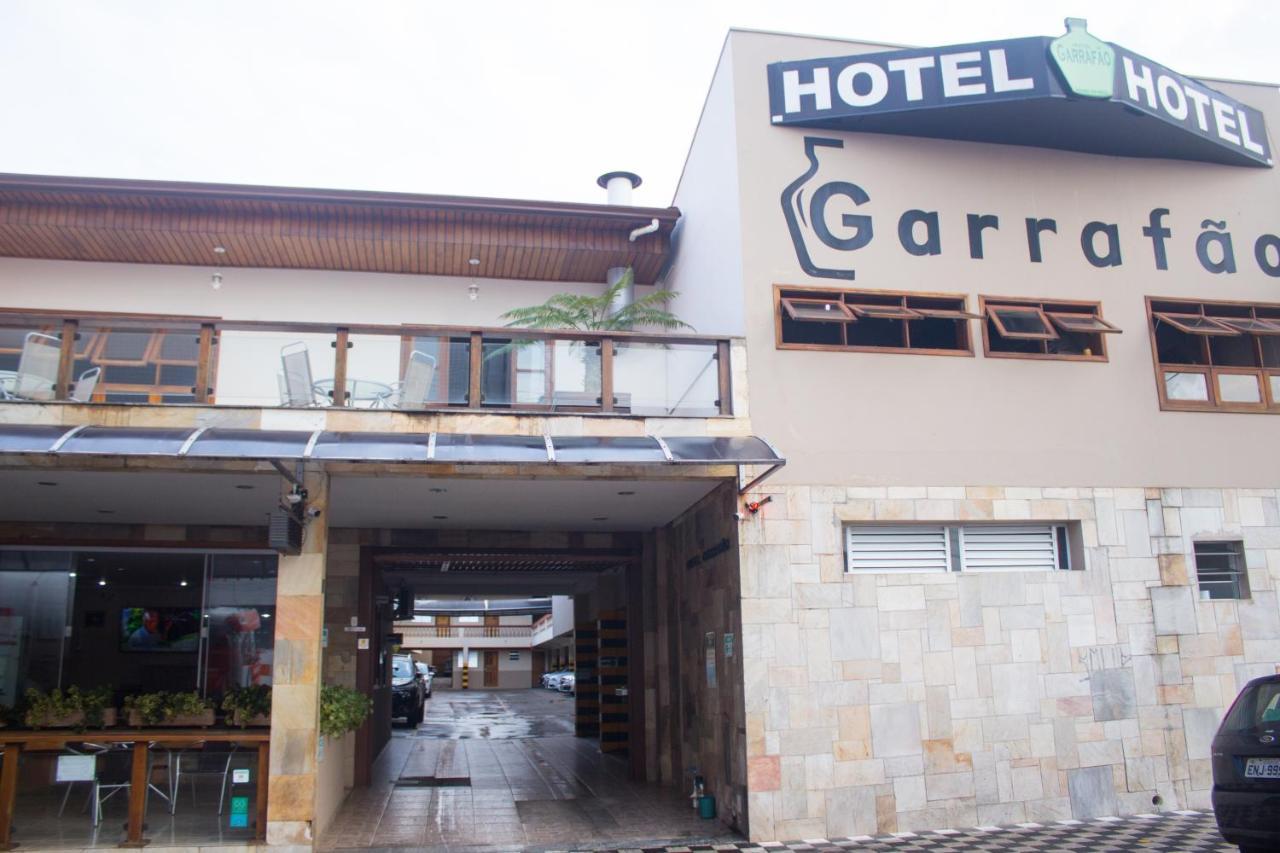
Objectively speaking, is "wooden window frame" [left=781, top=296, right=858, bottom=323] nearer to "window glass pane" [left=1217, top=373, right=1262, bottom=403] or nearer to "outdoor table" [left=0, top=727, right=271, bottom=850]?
"window glass pane" [left=1217, top=373, right=1262, bottom=403]

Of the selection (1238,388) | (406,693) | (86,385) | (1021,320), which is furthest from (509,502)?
(406,693)

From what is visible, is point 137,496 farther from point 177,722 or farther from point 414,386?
point 414,386

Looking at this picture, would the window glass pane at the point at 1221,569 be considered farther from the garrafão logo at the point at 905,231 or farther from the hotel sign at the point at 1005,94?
the hotel sign at the point at 1005,94

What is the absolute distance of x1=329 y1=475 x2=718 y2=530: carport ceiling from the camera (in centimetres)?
1039

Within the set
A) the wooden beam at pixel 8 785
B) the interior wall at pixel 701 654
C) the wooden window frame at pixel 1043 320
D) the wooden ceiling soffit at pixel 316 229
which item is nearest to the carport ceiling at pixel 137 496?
the wooden beam at pixel 8 785

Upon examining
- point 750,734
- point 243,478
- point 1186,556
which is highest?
point 243,478

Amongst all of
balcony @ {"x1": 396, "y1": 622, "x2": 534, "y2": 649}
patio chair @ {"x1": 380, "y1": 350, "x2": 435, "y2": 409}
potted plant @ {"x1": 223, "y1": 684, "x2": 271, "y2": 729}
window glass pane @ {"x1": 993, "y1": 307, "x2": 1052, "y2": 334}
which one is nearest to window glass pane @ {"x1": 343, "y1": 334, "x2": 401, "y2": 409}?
patio chair @ {"x1": 380, "y1": 350, "x2": 435, "y2": 409}

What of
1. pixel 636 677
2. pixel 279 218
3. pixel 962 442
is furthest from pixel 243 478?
pixel 962 442

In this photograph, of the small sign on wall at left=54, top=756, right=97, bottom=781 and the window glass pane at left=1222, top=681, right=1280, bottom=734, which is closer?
the window glass pane at left=1222, top=681, right=1280, bottom=734

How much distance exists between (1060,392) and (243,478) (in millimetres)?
8612

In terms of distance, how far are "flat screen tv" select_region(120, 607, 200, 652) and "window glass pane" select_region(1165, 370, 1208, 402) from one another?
12330mm

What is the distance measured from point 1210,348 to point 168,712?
40.0 ft

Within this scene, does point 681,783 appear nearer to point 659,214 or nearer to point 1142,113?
point 659,214

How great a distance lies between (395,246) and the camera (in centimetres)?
1373
